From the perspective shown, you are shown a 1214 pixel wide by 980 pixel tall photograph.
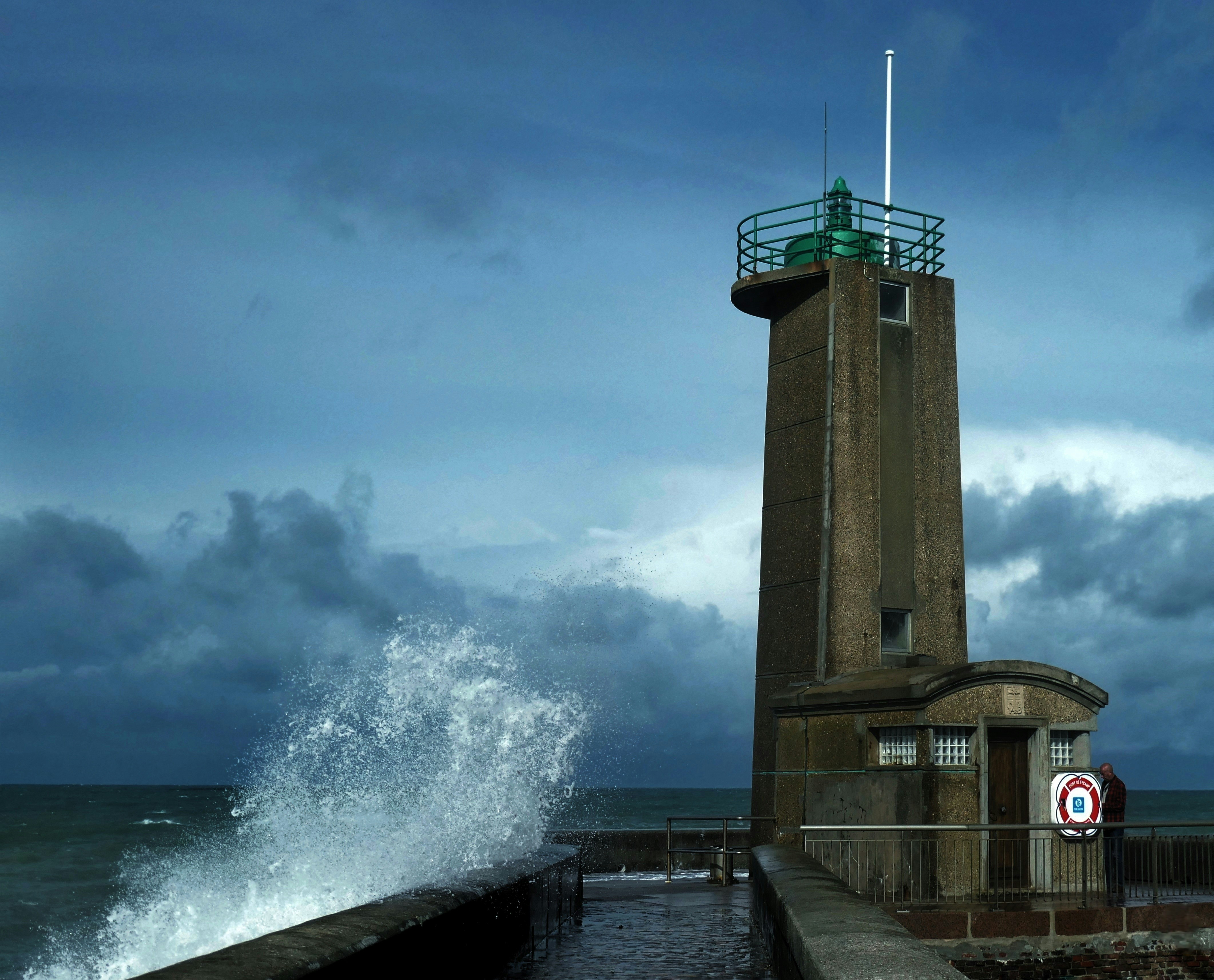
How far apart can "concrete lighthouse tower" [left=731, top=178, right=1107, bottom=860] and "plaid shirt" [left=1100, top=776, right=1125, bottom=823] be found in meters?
1.05

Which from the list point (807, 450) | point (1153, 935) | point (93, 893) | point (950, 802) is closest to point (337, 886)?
point (950, 802)

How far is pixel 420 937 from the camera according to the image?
6.82 meters

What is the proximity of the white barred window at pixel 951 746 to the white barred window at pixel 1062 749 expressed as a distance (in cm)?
141

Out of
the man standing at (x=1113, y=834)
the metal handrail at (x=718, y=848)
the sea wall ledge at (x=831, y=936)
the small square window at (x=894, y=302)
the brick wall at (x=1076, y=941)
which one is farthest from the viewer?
the small square window at (x=894, y=302)

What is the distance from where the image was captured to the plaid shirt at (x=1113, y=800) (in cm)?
1639

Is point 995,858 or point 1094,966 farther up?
point 995,858

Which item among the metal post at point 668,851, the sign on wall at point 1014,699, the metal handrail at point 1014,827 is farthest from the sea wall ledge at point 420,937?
the metal post at point 668,851

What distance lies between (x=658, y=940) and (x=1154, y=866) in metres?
6.07

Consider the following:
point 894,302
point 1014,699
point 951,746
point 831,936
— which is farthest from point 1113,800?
point 831,936

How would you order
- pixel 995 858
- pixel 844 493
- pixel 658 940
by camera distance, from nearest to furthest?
pixel 658 940 < pixel 995 858 < pixel 844 493

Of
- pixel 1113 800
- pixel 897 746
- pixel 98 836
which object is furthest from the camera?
pixel 98 836

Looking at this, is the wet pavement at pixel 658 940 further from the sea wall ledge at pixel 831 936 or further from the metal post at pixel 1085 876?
the metal post at pixel 1085 876

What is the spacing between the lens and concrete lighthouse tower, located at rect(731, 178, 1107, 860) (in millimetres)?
17875

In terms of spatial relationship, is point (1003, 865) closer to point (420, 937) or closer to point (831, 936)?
point (831, 936)
